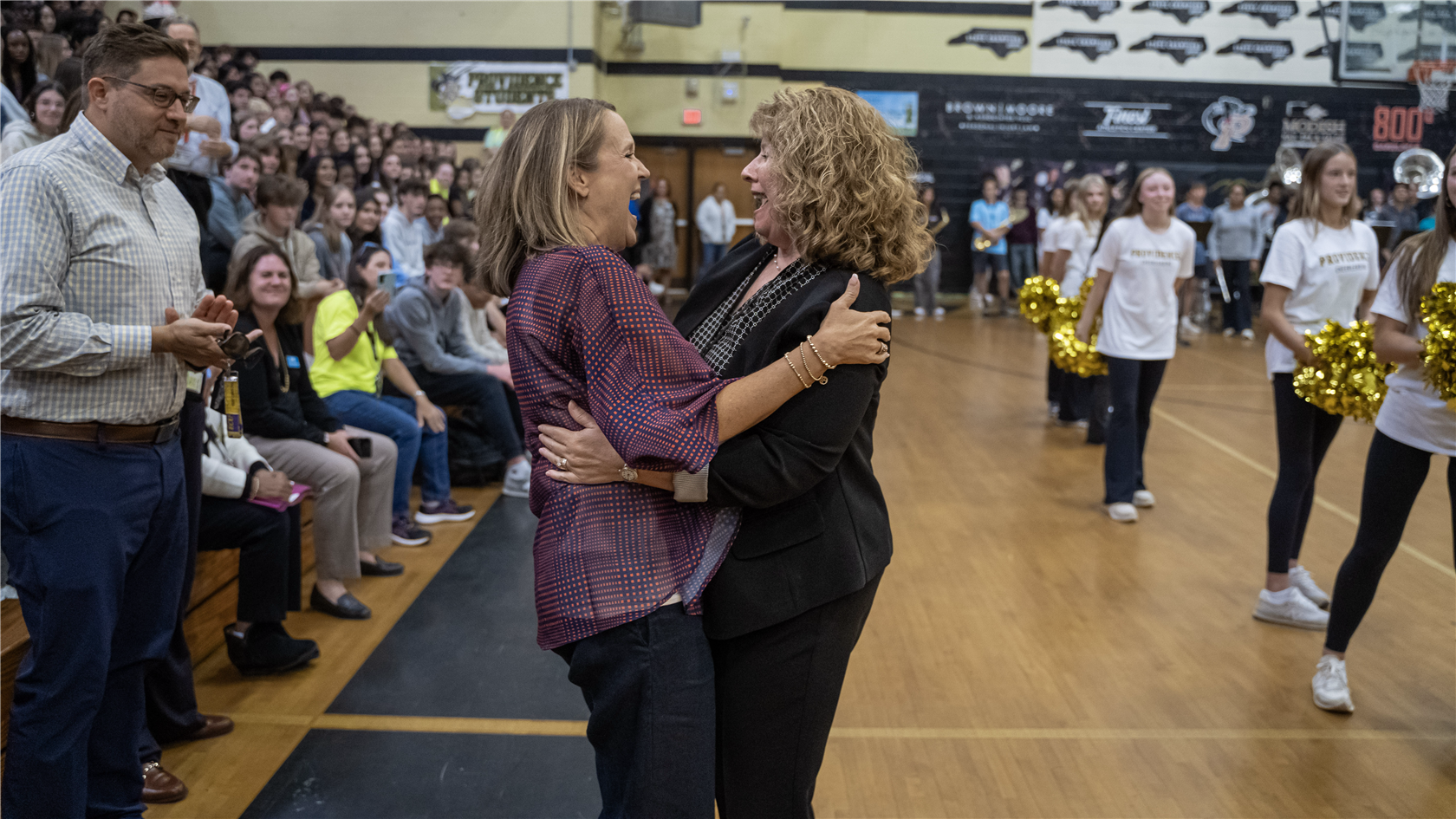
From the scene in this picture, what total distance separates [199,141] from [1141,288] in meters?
4.82

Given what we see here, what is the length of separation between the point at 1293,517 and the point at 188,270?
364 cm

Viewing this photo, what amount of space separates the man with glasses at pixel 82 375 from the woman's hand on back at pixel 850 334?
1.33 m

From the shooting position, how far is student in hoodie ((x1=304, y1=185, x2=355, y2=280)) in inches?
243

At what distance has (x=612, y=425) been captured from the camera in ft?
4.76

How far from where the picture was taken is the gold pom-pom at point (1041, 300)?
6.45 meters

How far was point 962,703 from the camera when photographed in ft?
10.9

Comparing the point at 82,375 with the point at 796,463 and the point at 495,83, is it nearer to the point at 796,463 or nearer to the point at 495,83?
the point at 796,463

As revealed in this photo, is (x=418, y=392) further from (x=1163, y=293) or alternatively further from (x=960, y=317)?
(x=960, y=317)

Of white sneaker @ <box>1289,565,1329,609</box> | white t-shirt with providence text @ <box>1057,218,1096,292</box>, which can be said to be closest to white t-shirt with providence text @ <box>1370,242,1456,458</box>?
white sneaker @ <box>1289,565,1329,609</box>

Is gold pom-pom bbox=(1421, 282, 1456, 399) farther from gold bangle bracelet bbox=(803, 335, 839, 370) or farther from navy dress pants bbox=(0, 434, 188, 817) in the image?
navy dress pants bbox=(0, 434, 188, 817)

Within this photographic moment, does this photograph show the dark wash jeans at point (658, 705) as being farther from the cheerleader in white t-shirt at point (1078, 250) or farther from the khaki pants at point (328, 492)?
the cheerleader in white t-shirt at point (1078, 250)

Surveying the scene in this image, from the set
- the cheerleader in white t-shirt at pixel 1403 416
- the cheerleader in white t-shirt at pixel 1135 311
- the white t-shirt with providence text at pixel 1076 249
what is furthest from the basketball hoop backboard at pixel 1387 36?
the cheerleader in white t-shirt at pixel 1403 416

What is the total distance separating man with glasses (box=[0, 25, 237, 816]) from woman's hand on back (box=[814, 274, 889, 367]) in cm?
→ 133

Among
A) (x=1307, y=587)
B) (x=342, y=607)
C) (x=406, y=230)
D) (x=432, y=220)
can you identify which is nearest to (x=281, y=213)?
(x=342, y=607)
